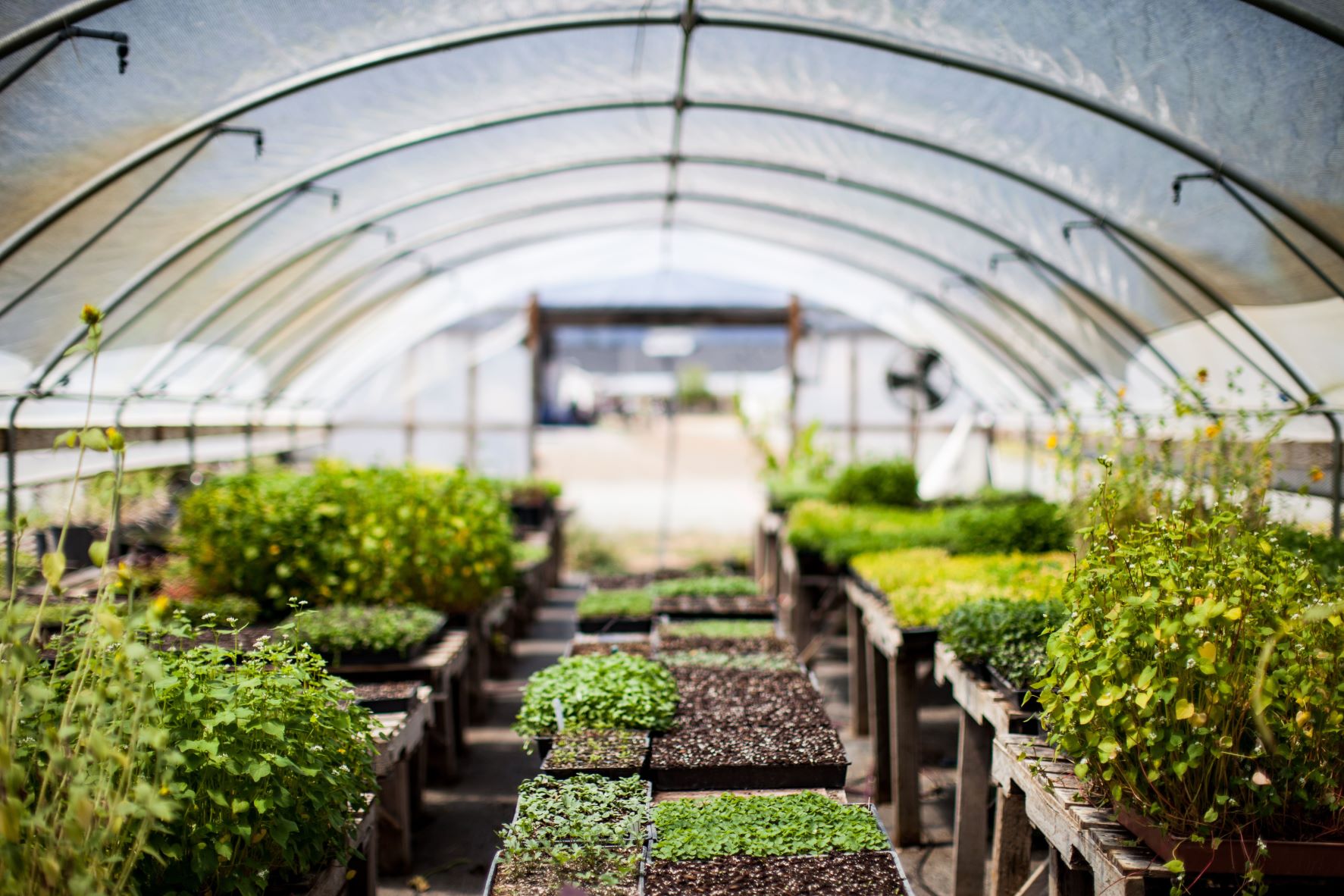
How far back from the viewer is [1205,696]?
2.26 metres

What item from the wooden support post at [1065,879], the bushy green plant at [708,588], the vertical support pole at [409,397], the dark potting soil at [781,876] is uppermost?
the vertical support pole at [409,397]

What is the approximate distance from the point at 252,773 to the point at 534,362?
33.4ft

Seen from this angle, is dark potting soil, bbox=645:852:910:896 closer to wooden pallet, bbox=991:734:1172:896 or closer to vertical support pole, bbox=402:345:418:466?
wooden pallet, bbox=991:734:1172:896

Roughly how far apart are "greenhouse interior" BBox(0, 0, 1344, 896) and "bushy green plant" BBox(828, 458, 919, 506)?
3cm

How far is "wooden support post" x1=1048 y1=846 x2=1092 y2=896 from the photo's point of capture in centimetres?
263

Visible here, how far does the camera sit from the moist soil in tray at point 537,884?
7.55 feet

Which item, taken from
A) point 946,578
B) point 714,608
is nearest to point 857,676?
point 714,608

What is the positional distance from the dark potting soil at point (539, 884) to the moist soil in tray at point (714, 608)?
3063 mm

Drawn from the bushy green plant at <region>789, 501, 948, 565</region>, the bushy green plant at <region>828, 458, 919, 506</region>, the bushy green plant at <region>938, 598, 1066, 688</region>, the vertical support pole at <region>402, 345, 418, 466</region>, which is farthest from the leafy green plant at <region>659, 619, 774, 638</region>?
the vertical support pole at <region>402, 345, 418, 466</region>

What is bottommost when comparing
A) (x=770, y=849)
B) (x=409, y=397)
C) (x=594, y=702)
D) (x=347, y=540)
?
(x=770, y=849)

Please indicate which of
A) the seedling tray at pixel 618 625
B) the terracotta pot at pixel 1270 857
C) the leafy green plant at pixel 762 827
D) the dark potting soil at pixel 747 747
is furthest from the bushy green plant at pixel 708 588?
the terracotta pot at pixel 1270 857

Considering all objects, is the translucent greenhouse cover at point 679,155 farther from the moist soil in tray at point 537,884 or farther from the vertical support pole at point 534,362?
the vertical support pole at point 534,362

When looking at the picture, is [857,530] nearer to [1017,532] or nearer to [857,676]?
[857,676]

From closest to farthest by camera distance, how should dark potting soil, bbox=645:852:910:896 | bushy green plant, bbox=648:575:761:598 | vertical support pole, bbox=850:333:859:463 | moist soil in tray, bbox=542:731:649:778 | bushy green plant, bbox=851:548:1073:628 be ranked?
1. dark potting soil, bbox=645:852:910:896
2. moist soil in tray, bbox=542:731:649:778
3. bushy green plant, bbox=851:548:1073:628
4. bushy green plant, bbox=648:575:761:598
5. vertical support pole, bbox=850:333:859:463
